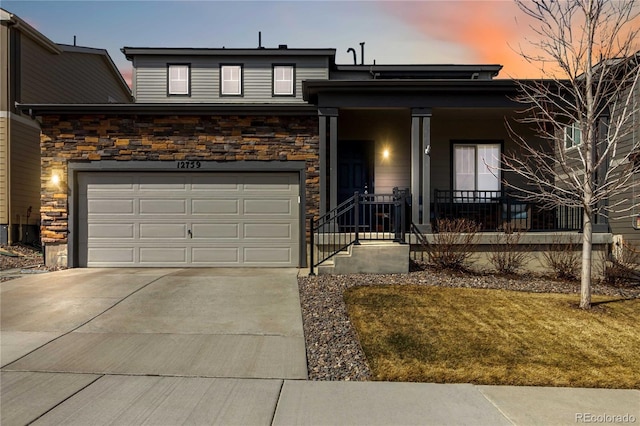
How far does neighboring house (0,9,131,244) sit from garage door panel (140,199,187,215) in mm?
5880

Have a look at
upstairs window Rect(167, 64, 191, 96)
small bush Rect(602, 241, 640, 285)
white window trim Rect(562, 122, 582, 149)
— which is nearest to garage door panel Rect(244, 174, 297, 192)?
white window trim Rect(562, 122, 582, 149)

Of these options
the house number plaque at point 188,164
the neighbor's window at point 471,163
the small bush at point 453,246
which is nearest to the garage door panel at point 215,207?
the house number plaque at point 188,164

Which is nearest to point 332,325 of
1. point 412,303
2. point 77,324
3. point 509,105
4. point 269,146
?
point 412,303

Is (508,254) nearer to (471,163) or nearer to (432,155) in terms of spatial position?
(471,163)

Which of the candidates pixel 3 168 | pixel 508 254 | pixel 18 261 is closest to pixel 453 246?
pixel 508 254

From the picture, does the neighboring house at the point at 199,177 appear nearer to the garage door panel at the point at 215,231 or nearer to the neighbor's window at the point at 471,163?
the garage door panel at the point at 215,231

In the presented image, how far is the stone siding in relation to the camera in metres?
11.0

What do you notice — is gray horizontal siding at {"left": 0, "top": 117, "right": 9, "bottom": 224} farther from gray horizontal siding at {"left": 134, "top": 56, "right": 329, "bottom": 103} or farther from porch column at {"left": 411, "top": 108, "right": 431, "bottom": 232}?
porch column at {"left": 411, "top": 108, "right": 431, "bottom": 232}

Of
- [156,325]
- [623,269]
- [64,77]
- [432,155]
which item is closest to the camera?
[156,325]

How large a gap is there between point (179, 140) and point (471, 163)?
8.09 metres

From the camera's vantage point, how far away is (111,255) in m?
11.1

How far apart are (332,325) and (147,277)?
500 centimetres

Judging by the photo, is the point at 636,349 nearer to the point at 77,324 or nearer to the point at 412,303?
the point at 412,303
